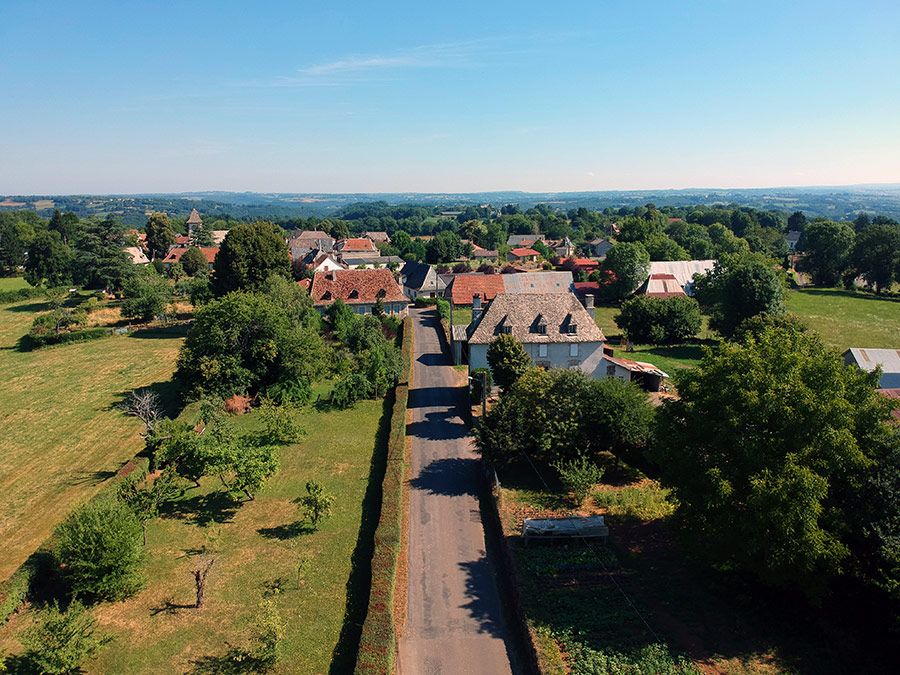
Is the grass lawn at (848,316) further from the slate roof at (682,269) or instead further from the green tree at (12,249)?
the green tree at (12,249)

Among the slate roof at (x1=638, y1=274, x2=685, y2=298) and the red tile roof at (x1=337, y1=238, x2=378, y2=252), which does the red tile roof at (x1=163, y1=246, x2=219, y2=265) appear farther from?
the slate roof at (x1=638, y1=274, x2=685, y2=298)

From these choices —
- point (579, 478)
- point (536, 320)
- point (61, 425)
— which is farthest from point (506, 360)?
point (61, 425)

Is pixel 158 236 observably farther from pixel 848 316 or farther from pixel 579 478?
pixel 848 316

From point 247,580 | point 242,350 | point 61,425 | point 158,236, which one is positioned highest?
point 158,236

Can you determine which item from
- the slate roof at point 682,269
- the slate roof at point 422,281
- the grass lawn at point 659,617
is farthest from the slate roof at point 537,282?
the grass lawn at point 659,617

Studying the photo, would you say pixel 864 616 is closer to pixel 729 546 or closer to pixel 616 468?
pixel 729 546

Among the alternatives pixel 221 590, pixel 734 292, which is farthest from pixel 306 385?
pixel 734 292
